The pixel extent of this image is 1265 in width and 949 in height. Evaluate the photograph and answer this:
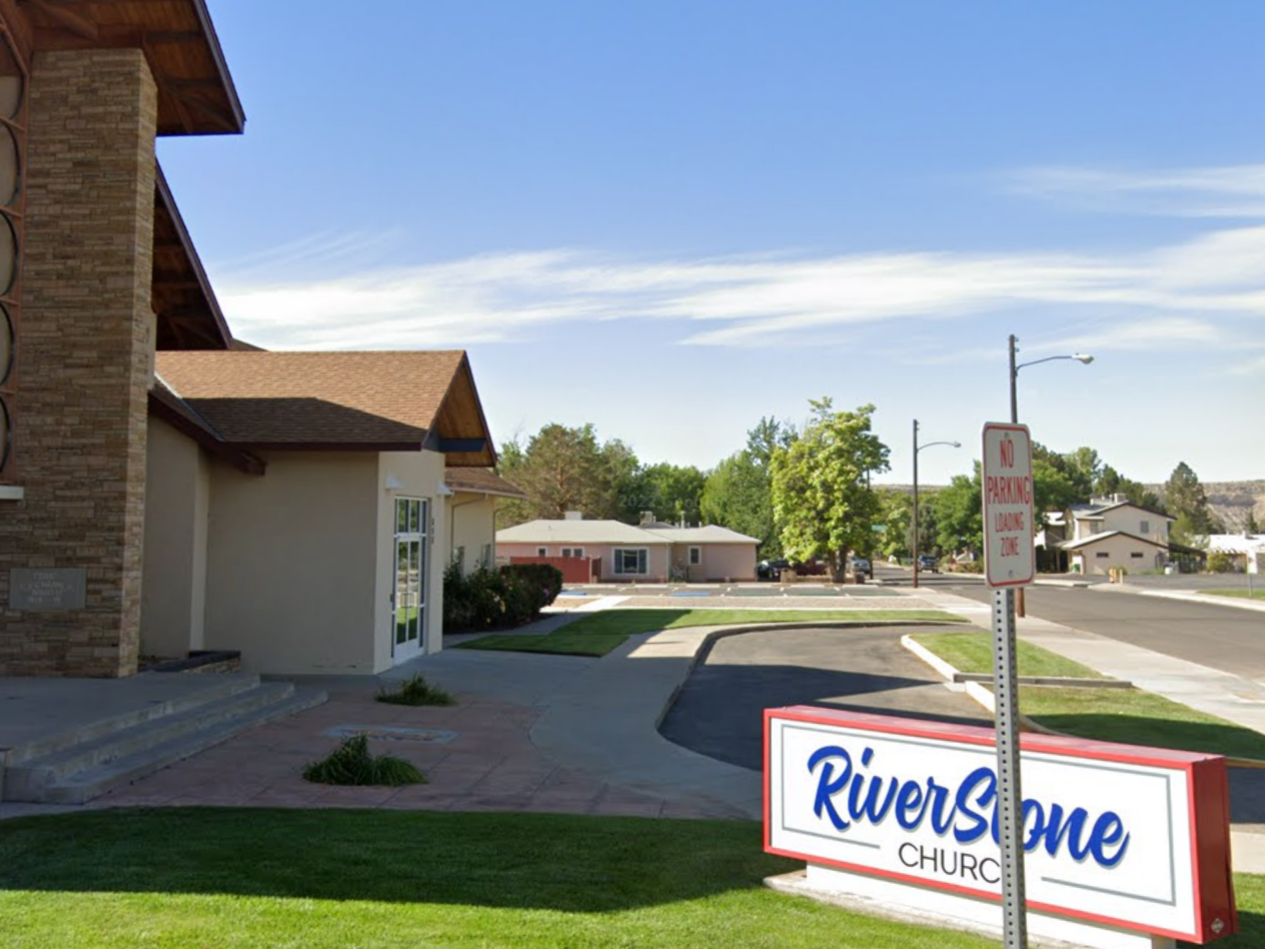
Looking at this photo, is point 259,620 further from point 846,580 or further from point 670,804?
point 846,580

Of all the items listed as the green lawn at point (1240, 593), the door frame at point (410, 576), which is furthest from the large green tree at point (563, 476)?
the door frame at point (410, 576)

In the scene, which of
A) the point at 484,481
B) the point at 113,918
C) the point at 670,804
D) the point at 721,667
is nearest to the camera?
the point at 113,918

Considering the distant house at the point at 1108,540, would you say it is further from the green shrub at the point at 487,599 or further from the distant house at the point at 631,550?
the green shrub at the point at 487,599

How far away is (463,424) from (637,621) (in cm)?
1120

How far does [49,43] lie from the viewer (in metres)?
15.1

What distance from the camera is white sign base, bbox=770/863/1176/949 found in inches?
228

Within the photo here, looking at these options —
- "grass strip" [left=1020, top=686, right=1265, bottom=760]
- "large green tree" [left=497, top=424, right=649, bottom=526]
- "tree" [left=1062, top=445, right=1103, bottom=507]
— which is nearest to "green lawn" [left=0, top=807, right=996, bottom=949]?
"grass strip" [left=1020, top=686, right=1265, bottom=760]

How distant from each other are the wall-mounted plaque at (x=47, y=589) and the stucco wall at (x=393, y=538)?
4.85 meters

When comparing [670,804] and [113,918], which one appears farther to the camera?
[670,804]

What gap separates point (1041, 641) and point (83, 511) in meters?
20.6

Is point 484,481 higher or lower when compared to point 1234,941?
higher

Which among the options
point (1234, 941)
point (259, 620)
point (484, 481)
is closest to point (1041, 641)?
point (484, 481)

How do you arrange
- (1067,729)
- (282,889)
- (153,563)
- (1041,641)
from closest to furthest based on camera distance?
(282,889), (1067,729), (153,563), (1041,641)

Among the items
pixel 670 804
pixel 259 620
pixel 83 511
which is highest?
pixel 83 511
